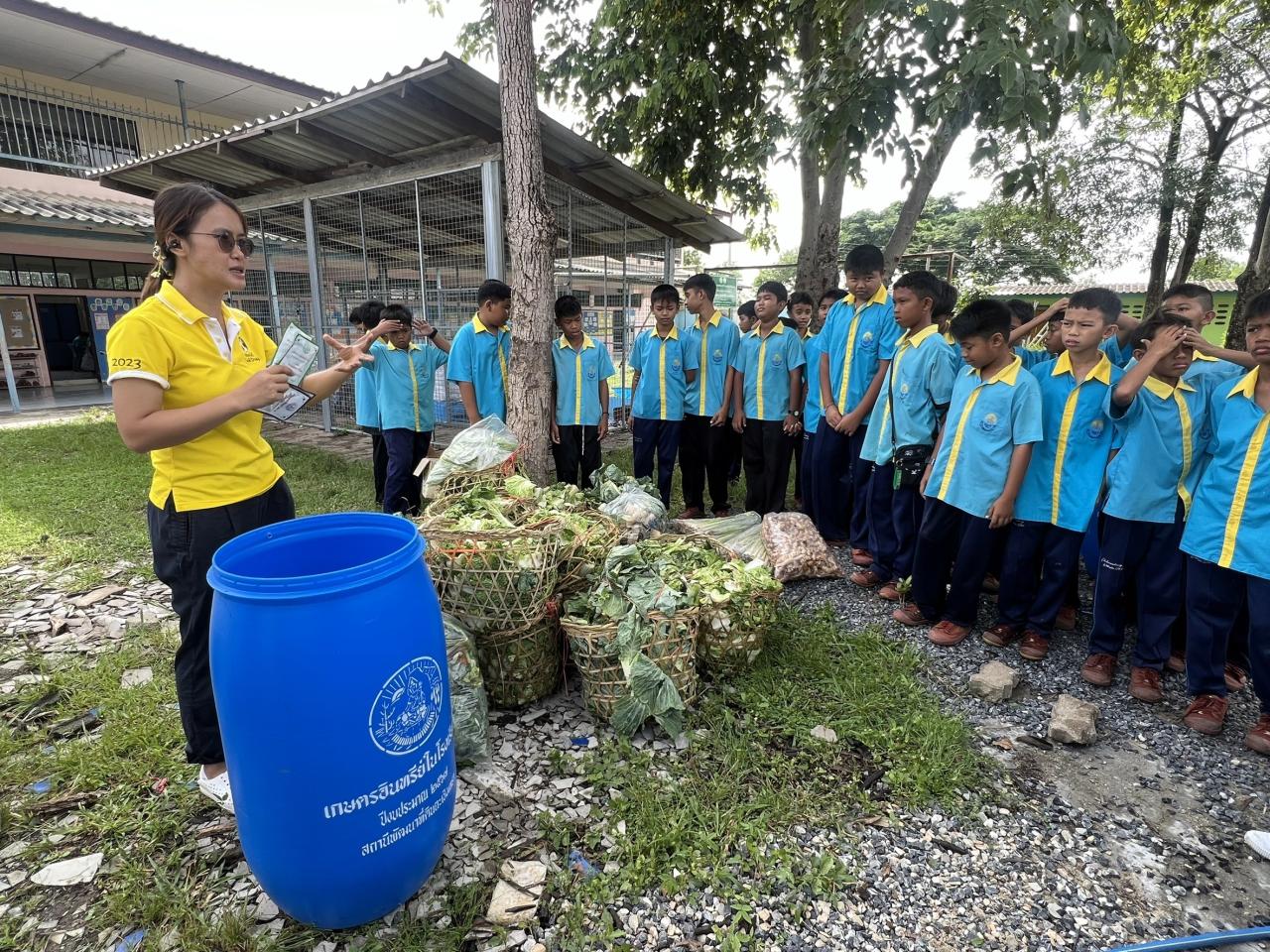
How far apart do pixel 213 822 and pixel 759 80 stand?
26.4 feet

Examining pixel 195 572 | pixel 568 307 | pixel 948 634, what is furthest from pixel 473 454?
pixel 948 634

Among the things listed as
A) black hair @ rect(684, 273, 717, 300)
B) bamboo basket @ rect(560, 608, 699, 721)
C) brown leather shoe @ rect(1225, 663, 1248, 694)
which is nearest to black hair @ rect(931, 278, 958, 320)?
black hair @ rect(684, 273, 717, 300)

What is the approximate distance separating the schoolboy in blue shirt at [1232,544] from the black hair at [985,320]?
2.84 ft

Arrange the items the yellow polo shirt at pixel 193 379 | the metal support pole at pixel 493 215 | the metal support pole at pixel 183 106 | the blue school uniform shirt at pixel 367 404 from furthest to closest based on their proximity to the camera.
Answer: the metal support pole at pixel 183 106
the metal support pole at pixel 493 215
the blue school uniform shirt at pixel 367 404
the yellow polo shirt at pixel 193 379

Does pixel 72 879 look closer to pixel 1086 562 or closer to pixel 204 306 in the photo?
pixel 204 306

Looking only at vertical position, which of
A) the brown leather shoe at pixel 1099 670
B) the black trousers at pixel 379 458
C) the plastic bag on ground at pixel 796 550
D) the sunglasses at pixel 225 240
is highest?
the sunglasses at pixel 225 240

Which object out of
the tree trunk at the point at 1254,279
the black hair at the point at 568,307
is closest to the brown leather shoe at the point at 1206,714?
the black hair at the point at 568,307

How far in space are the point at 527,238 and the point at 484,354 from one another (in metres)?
1.22

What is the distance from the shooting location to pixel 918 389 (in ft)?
12.2

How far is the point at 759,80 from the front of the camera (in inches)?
285

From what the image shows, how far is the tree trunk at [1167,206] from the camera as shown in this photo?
12.1 m

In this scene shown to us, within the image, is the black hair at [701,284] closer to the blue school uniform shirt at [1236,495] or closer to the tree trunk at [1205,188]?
the blue school uniform shirt at [1236,495]

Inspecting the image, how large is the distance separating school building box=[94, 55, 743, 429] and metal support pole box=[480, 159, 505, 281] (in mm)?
12

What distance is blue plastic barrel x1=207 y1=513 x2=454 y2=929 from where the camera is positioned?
1.46 metres
